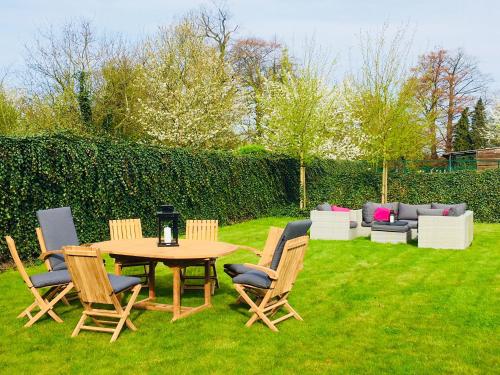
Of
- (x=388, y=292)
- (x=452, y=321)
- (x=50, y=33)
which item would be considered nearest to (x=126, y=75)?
(x=50, y=33)

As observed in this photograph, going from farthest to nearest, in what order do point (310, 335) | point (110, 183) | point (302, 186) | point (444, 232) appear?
point (302, 186) → point (444, 232) → point (110, 183) → point (310, 335)

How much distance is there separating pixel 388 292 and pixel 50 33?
63.0 ft

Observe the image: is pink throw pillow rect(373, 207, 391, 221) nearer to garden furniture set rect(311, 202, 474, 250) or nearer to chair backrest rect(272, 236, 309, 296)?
garden furniture set rect(311, 202, 474, 250)

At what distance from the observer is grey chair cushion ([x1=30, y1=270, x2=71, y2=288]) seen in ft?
17.5

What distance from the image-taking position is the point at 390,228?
1138 cm

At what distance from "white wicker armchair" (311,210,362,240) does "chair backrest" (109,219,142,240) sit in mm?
5295

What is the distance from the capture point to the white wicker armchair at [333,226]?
39.1 ft

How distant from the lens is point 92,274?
4840 millimetres

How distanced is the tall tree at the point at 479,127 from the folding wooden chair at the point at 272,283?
33641mm

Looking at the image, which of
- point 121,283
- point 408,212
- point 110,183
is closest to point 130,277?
point 121,283

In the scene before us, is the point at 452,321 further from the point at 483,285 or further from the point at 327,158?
the point at 327,158

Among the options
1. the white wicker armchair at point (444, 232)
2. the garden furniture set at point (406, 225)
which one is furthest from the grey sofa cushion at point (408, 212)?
the white wicker armchair at point (444, 232)

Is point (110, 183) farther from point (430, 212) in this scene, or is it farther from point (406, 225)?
point (430, 212)

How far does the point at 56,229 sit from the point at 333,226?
7.19m
